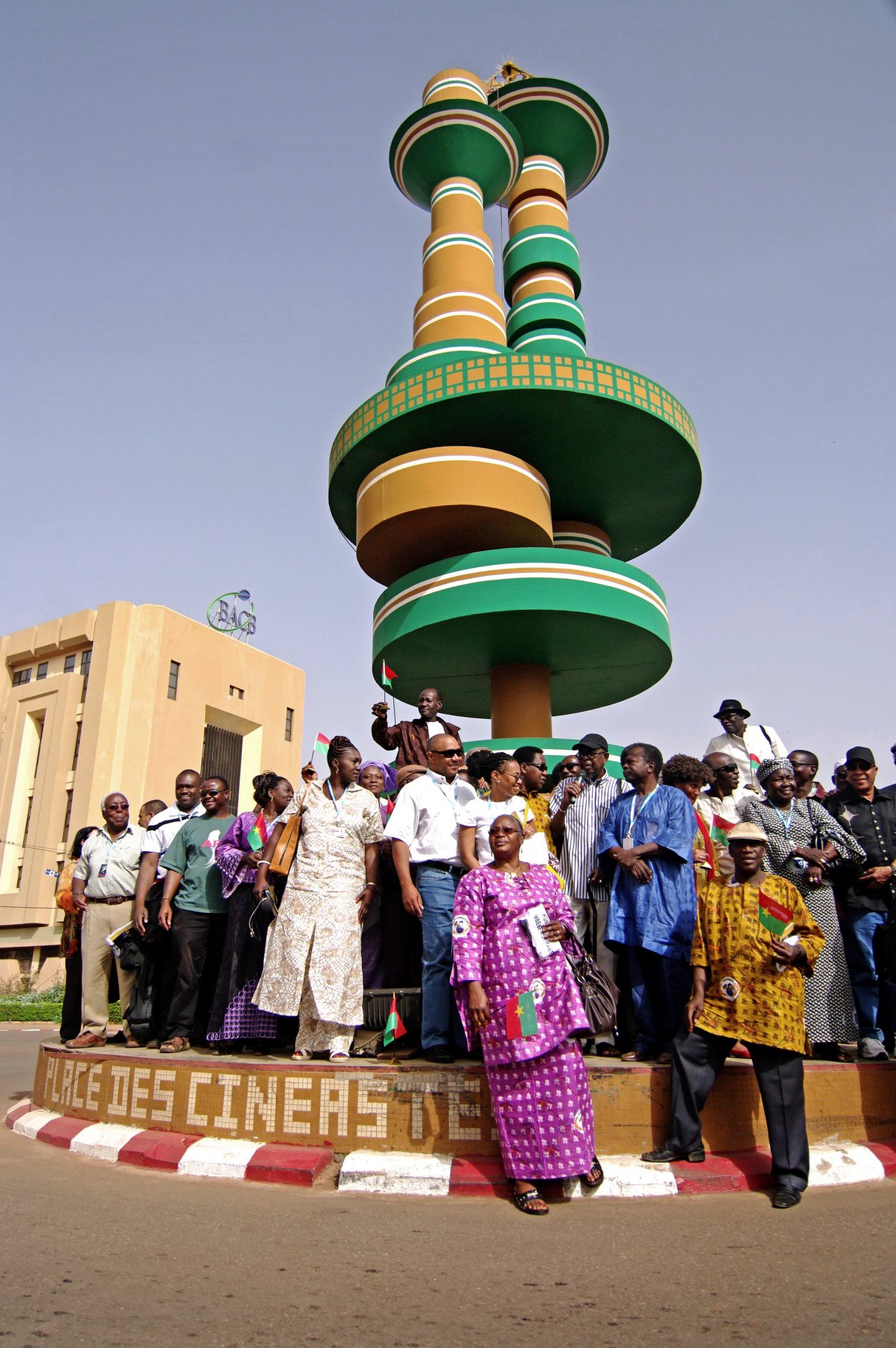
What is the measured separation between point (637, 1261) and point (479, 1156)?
3.96 feet

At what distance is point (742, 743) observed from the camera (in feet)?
24.8

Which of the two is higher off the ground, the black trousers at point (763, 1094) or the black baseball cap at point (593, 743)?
the black baseball cap at point (593, 743)

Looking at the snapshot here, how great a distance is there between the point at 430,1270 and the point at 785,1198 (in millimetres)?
1552

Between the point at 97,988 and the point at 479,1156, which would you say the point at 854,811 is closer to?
the point at 479,1156

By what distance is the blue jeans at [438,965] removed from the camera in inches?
177

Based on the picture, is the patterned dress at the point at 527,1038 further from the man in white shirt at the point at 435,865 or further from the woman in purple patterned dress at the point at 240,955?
the woman in purple patterned dress at the point at 240,955

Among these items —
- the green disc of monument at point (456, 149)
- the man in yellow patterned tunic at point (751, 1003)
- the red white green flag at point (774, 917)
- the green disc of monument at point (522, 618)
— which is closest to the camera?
the man in yellow patterned tunic at point (751, 1003)

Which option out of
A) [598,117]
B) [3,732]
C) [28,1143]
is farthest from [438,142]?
[3,732]

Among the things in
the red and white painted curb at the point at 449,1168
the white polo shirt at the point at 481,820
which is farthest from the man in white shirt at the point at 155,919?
the white polo shirt at the point at 481,820

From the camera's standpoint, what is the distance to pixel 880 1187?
156 inches

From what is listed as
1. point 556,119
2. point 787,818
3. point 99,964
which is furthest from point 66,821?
point 787,818

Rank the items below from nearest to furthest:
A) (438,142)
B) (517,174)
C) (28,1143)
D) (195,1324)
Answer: (195,1324) < (28,1143) < (438,142) < (517,174)

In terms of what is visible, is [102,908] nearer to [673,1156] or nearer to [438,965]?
[438,965]

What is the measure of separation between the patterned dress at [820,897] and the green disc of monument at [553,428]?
9.50m
